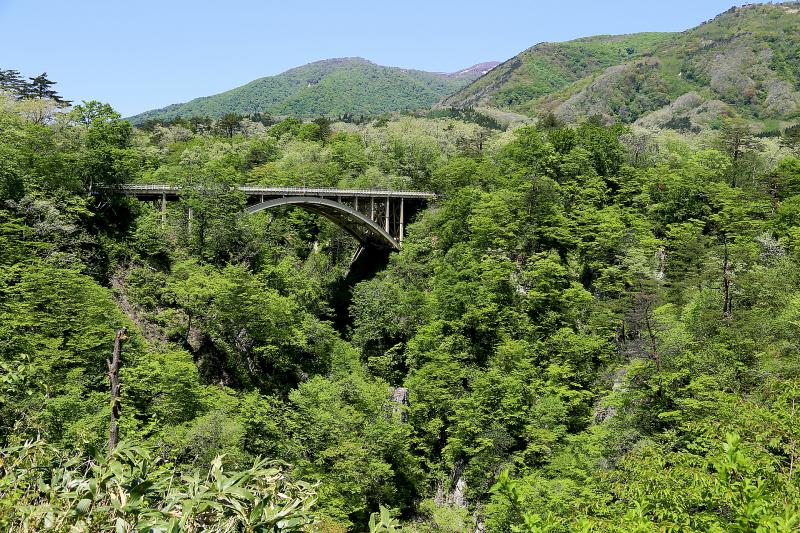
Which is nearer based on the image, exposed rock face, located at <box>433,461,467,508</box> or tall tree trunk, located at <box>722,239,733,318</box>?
tall tree trunk, located at <box>722,239,733,318</box>

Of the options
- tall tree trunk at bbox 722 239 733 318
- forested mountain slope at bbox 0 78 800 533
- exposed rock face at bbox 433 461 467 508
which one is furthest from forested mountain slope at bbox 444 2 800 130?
exposed rock face at bbox 433 461 467 508

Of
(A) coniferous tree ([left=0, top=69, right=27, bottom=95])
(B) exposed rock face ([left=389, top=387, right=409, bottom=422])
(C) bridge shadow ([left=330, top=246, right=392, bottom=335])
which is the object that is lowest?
(B) exposed rock face ([left=389, top=387, right=409, bottom=422])

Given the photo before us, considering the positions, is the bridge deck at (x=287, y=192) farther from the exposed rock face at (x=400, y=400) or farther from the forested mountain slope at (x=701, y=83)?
the forested mountain slope at (x=701, y=83)

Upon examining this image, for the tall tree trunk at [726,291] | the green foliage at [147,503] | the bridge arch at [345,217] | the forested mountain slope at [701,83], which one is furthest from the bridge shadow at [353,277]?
the forested mountain slope at [701,83]

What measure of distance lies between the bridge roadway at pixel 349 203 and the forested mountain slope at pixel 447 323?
1090 mm

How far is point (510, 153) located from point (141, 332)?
81.6 feet

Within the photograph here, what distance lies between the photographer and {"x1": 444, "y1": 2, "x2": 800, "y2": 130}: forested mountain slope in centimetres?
9844

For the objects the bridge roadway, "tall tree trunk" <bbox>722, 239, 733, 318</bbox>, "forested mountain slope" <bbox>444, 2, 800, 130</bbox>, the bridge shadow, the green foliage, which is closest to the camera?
the green foliage

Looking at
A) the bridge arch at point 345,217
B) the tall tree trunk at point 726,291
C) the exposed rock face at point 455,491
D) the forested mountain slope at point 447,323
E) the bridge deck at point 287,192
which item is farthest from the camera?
the bridge arch at point 345,217

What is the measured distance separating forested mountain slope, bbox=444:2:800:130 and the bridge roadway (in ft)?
188

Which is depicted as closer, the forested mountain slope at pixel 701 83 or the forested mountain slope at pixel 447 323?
the forested mountain slope at pixel 447 323

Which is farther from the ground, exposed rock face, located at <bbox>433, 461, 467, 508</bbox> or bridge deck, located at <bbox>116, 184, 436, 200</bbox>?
bridge deck, located at <bbox>116, 184, 436, 200</bbox>

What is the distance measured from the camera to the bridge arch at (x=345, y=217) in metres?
32.9

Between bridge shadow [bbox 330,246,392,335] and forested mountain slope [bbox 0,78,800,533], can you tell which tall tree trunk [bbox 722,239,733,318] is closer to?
forested mountain slope [bbox 0,78,800,533]
